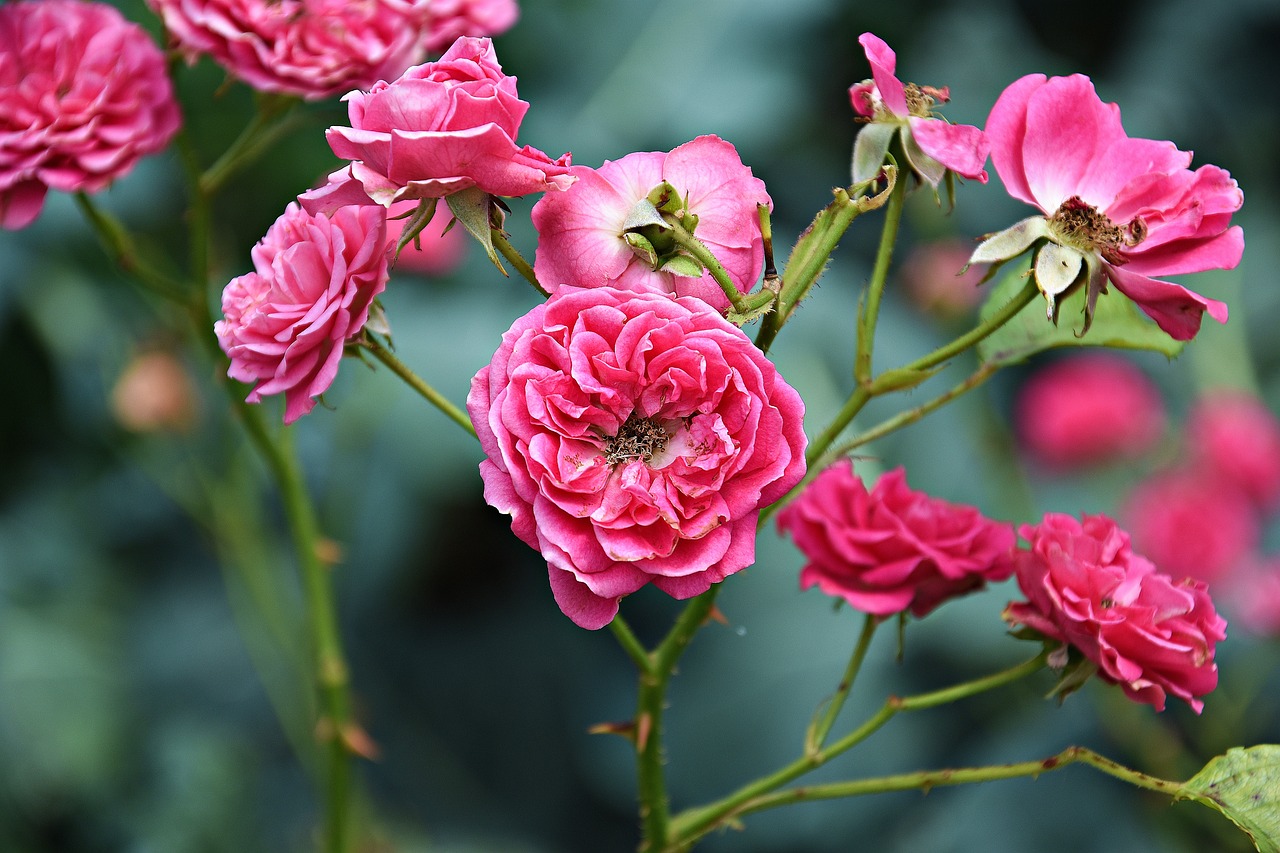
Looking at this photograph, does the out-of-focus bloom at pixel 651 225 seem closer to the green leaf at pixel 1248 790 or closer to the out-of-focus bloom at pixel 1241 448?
the green leaf at pixel 1248 790

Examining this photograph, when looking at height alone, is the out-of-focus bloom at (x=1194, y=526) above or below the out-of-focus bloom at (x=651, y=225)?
below

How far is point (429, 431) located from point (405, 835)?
1.48 ft

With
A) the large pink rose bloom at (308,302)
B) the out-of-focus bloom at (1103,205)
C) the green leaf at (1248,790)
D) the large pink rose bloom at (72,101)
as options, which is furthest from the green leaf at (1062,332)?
the large pink rose bloom at (72,101)

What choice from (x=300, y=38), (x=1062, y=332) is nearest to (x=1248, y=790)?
(x=1062, y=332)

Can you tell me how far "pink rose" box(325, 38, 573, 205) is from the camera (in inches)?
17.1

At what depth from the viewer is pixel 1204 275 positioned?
185cm

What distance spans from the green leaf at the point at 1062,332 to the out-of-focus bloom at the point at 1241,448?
87 centimetres

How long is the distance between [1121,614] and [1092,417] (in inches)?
40.2

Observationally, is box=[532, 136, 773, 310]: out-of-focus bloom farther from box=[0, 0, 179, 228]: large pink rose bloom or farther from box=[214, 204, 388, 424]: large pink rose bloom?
box=[0, 0, 179, 228]: large pink rose bloom

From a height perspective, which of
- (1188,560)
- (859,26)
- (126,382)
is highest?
(859,26)

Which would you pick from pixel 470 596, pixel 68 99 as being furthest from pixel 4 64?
pixel 470 596

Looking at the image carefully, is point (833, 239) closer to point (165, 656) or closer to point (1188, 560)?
point (1188, 560)

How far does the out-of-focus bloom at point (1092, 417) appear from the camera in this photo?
4.77ft

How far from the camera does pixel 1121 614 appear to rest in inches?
19.5
